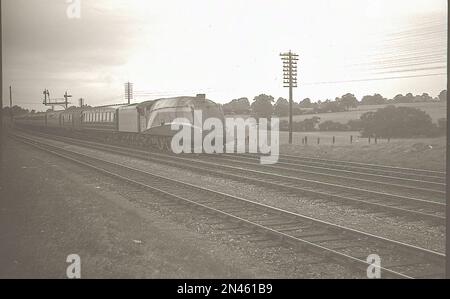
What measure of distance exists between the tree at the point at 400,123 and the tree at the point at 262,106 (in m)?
17.3

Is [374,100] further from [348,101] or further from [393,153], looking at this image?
[393,153]

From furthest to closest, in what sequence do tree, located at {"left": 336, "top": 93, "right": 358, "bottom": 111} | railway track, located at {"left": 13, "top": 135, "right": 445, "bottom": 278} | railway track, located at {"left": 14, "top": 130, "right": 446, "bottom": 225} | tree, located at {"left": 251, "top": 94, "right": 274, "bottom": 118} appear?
tree, located at {"left": 336, "top": 93, "right": 358, "bottom": 111} < tree, located at {"left": 251, "top": 94, "right": 274, "bottom": 118} < railway track, located at {"left": 14, "top": 130, "right": 446, "bottom": 225} < railway track, located at {"left": 13, "top": 135, "right": 445, "bottom": 278}

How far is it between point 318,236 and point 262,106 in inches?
1866

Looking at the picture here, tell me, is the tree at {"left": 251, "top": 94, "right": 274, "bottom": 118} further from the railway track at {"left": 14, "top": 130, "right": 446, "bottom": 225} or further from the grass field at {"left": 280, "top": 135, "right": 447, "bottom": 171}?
the railway track at {"left": 14, "top": 130, "right": 446, "bottom": 225}

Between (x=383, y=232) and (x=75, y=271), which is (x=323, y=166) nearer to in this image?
(x=383, y=232)

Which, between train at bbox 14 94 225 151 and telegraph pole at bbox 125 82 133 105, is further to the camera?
telegraph pole at bbox 125 82 133 105

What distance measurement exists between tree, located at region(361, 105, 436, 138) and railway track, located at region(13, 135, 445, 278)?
2752cm

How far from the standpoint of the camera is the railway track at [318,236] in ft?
20.1

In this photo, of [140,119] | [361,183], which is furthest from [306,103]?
[361,183]

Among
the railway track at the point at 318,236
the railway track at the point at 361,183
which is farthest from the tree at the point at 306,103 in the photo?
the railway track at the point at 318,236

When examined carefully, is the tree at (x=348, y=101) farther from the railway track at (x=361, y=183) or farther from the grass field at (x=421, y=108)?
the railway track at (x=361, y=183)

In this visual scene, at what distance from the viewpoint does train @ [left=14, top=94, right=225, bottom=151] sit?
2188 centimetres

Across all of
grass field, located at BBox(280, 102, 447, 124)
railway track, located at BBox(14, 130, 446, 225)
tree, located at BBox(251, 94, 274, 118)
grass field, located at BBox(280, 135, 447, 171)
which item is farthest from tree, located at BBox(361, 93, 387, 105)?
railway track, located at BBox(14, 130, 446, 225)
